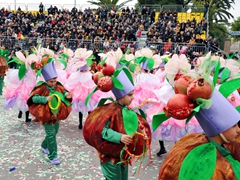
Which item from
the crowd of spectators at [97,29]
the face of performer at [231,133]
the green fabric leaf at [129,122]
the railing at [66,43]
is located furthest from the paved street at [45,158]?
the railing at [66,43]

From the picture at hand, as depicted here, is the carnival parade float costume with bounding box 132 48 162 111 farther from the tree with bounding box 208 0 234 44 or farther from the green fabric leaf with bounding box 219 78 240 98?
the tree with bounding box 208 0 234 44

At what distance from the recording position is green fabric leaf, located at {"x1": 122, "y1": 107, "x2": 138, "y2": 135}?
9.86 feet

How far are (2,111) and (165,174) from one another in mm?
7383

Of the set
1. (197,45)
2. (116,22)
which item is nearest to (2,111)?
(197,45)

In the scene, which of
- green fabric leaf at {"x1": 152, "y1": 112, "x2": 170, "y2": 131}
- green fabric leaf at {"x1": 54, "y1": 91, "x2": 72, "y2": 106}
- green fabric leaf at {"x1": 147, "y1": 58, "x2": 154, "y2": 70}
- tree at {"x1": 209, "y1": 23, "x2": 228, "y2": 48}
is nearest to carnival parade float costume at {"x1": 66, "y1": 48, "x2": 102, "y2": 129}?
green fabric leaf at {"x1": 147, "y1": 58, "x2": 154, "y2": 70}

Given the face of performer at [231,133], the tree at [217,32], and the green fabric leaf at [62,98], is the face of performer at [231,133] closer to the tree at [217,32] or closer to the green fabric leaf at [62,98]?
the green fabric leaf at [62,98]

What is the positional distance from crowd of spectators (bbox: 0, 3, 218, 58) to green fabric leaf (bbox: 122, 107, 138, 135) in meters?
12.0

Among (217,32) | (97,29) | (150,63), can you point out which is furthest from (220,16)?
(150,63)

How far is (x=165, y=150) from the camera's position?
5539 millimetres

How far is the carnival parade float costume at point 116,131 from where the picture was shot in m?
2.99

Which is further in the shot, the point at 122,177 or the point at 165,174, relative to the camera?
the point at 122,177

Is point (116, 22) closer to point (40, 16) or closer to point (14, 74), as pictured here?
point (40, 16)

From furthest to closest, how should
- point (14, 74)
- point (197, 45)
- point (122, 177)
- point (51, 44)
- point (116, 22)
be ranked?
point (116, 22) < point (51, 44) < point (197, 45) < point (14, 74) < point (122, 177)

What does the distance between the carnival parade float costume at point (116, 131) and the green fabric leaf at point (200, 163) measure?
3.15ft
